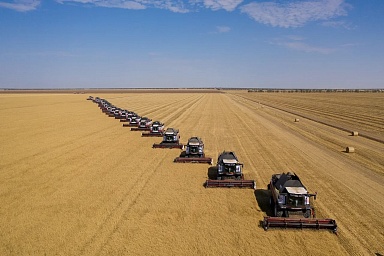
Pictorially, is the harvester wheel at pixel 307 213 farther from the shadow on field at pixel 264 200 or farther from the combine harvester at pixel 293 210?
the shadow on field at pixel 264 200

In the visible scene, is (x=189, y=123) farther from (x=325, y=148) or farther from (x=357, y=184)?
(x=357, y=184)

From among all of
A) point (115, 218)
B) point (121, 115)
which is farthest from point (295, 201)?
point (121, 115)

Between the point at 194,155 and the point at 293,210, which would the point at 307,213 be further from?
the point at 194,155

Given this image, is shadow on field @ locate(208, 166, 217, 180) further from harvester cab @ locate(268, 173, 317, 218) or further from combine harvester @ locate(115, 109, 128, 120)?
combine harvester @ locate(115, 109, 128, 120)

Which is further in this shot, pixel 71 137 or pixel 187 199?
pixel 71 137

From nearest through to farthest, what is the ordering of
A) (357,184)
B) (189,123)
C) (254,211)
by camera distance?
(254,211) < (357,184) < (189,123)

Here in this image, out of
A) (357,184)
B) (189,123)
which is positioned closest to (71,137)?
(189,123)

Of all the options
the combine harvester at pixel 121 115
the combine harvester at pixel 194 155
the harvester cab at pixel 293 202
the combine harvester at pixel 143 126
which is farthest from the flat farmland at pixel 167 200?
the combine harvester at pixel 121 115
